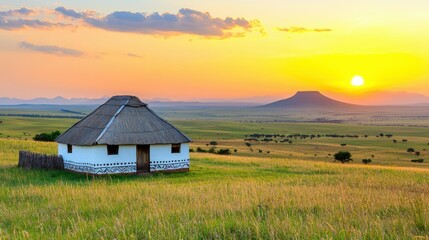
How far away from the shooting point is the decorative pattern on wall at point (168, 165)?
29.9m

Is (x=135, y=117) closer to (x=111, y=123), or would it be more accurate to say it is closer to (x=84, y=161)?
(x=111, y=123)

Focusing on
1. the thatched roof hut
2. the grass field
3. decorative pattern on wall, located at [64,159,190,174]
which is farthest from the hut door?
the grass field

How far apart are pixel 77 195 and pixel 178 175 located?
15.8 meters

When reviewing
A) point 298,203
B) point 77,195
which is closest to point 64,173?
point 77,195

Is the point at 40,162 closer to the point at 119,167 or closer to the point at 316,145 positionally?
the point at 119,167

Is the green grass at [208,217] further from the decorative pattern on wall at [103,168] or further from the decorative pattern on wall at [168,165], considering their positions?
the decorative pattern on wall at [168,165]

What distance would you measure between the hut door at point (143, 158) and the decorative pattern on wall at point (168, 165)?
0.31 metres

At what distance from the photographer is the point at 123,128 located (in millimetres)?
29375

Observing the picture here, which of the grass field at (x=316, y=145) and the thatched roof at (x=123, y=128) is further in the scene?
the grass field at (x=316, y=145)

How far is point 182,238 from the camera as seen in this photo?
21.7 ft

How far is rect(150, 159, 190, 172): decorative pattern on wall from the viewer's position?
29.9 metres

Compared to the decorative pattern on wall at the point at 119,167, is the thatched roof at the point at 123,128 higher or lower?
higher

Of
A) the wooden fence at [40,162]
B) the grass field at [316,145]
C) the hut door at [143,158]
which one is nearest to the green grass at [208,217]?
the hut door at [143,158]

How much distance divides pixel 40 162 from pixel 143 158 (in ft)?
20.5
